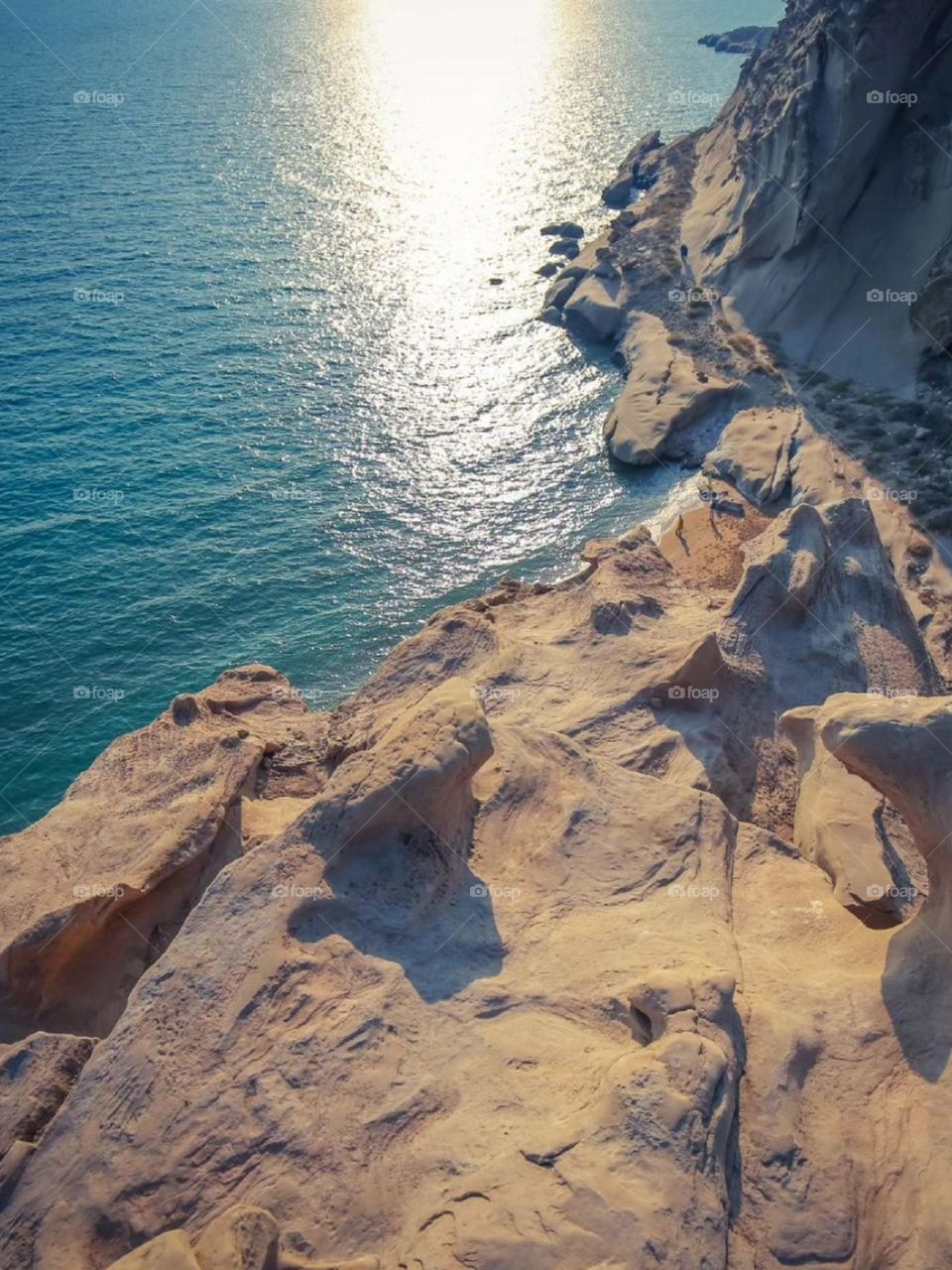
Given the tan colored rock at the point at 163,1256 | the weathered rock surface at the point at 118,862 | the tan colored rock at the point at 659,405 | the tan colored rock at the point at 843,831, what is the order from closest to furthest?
the tan colored rock at the point at 163,1256
the tan colored rock at the point at 843,831
the weathered rock surface at the point at 118,862
the tan colored rock at the point at 659,405

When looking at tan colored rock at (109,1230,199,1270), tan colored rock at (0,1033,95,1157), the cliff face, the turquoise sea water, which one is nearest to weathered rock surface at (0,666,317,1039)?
tan colored rock at (0,1033,95,1157)

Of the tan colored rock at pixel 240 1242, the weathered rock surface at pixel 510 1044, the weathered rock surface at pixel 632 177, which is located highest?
the weathered rock surface at pixel 632 177

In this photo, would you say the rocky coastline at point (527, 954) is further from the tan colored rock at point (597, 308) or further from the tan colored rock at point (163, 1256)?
the tan colored rock at point (597, 308)

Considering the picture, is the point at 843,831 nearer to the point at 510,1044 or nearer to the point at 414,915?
the point at 510,1044

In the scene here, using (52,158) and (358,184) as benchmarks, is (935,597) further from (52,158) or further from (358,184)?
(52,158)

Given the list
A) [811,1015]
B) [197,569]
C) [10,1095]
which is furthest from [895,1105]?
[197,569]

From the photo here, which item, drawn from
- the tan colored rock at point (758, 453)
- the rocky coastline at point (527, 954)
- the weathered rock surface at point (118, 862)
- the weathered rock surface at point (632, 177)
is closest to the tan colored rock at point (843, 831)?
the rocky coastline at point (527, 954)

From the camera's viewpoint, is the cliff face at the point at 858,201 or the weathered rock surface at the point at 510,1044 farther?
the cliff face at the point at 858,201
